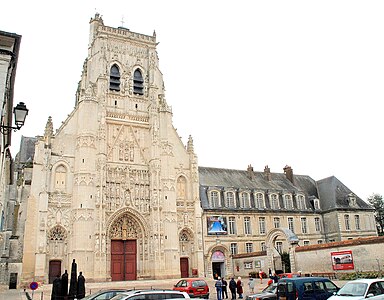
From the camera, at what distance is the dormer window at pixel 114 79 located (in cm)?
3781

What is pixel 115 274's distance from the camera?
107 feet

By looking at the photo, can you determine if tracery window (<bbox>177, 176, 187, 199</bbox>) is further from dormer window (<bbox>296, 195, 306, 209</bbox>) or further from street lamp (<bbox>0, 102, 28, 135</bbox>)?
street lamp (<bbox>0, 102, 28, 135</bbox>)

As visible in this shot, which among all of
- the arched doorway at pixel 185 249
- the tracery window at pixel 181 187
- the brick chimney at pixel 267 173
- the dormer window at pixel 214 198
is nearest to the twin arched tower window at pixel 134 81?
the tracery window at pixel 181 187

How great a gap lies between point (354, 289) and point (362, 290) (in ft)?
0.93

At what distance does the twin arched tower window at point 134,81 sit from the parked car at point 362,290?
1197 inches

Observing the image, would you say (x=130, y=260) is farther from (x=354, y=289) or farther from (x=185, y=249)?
(x=354, y=289)

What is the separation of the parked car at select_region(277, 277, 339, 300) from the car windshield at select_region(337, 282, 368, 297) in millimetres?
1561

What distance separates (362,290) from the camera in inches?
454

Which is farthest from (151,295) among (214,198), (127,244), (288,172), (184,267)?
(288,172)

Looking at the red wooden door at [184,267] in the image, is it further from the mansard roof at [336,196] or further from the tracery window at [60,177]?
the mansard roof at [336,196]

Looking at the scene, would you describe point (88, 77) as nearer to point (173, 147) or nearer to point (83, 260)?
point (173, 147)

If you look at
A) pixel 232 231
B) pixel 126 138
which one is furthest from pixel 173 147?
pixel 232 231

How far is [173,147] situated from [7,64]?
25.7 m

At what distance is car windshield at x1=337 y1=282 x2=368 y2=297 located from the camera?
37.8 feet
